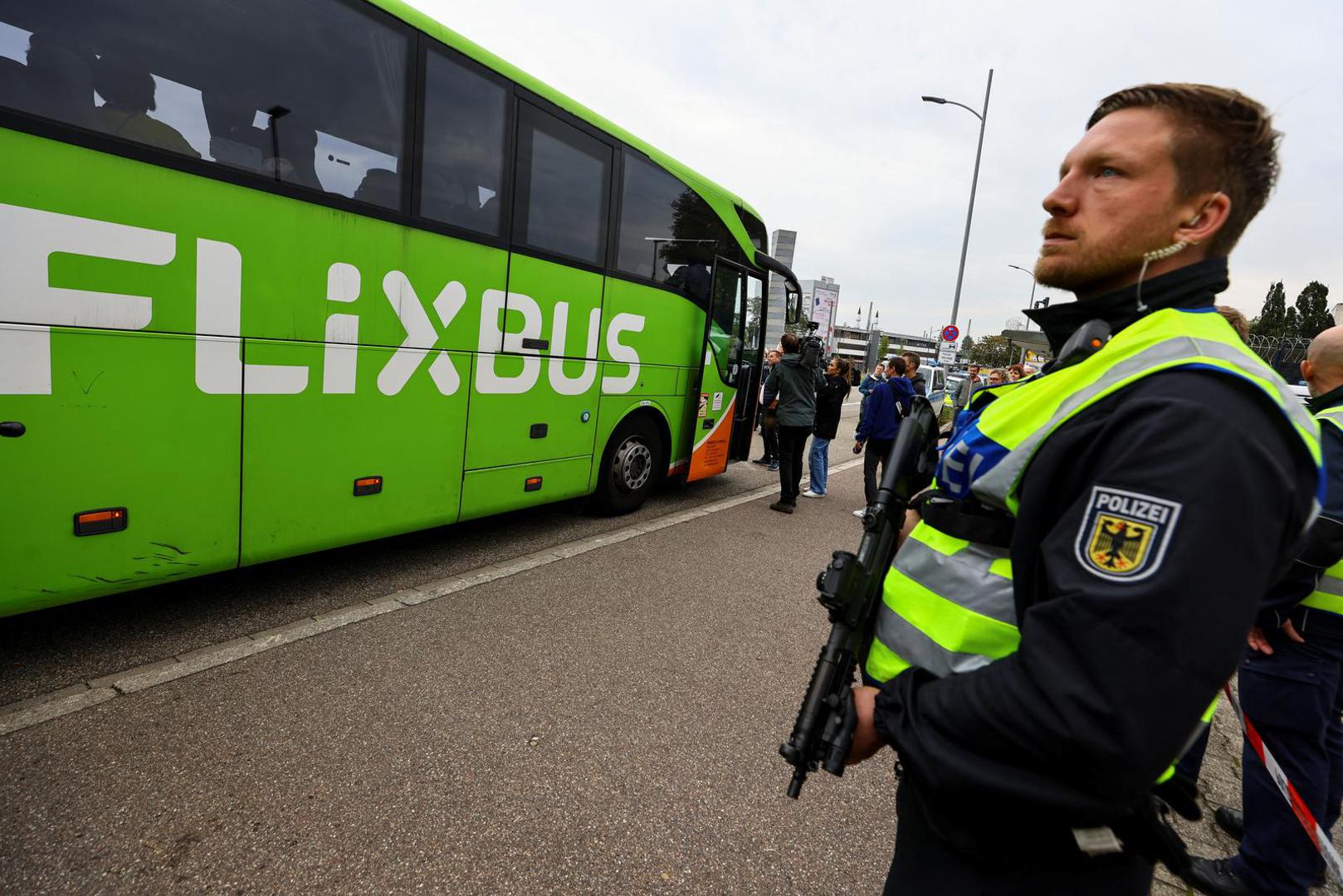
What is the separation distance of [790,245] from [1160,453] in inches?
2399

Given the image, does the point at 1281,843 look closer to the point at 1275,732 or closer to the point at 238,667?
the point at 1275,732

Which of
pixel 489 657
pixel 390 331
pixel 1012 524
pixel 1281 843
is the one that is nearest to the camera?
pixel 1012 524

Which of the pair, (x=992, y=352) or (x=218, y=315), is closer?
(x=218, y=315)

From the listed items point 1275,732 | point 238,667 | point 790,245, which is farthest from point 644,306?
Answer: point 790,245

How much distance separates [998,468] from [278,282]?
12.0 feet

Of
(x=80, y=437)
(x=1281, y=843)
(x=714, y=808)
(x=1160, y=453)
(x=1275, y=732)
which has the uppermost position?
(x=1160, y=453)

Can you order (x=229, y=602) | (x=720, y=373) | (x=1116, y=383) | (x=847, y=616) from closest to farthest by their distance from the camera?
(x=1116, y=383)
(x=847, y=616)
(x=229, y=602)
(x=720, y=373)

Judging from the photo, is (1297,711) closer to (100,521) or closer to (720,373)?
(100,521)

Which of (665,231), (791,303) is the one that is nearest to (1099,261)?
(665,231)

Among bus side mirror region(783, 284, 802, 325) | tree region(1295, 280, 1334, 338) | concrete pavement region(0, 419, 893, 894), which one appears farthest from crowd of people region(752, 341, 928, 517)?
tree region(1295, 280, 1334, 338)

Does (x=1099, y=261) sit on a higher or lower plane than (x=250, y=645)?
higher

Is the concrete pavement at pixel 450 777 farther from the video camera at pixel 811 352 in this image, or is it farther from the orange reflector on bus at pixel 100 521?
the video camera at pixel 811 352

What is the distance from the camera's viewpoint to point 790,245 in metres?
58.7

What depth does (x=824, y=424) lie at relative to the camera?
8.84 m
